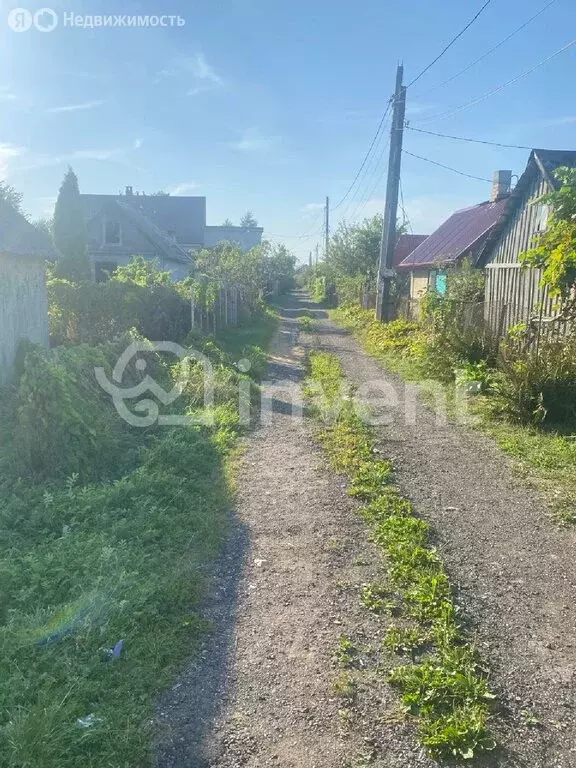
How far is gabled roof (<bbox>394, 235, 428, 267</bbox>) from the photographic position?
3288cm

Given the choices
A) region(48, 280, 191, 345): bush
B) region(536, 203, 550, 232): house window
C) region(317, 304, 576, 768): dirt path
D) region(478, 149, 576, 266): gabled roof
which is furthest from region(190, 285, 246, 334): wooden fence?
Result: region(317, 304, 576, 768): dirt path

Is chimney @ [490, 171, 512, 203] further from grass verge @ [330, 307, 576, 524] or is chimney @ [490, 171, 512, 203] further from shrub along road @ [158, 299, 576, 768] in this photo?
shrub along road @ [158, 299, 576, 768]

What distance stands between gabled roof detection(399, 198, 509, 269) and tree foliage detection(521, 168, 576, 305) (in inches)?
368

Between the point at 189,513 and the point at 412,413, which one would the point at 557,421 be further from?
the point at 189,513

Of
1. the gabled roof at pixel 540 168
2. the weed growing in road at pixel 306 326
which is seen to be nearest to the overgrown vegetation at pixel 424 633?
the gabled roof at pixel 540 168

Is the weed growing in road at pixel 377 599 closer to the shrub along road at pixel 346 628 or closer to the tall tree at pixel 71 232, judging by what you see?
the shrub along road at pixel 346 628

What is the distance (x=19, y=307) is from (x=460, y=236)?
15083 mm

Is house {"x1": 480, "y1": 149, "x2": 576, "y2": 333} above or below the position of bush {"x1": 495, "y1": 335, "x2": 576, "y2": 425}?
above

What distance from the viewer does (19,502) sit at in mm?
5285

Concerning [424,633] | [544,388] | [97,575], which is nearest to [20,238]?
[97,575]

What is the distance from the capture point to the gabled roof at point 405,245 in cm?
3288

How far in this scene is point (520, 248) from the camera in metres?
12.1

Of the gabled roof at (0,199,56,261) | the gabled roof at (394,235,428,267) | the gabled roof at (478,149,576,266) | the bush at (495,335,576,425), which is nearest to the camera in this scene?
the bush at (495,335,576,425)

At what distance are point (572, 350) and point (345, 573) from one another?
5.46 meters
